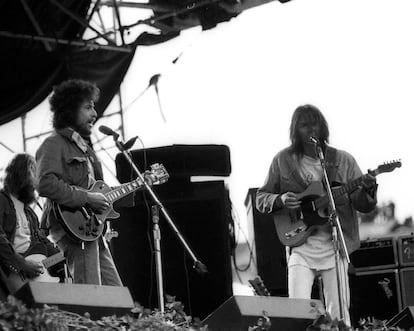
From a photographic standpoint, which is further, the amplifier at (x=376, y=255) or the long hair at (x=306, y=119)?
the amplifier at (x=376, y=255)

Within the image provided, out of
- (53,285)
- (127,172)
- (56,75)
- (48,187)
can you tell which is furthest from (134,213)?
(53,285)

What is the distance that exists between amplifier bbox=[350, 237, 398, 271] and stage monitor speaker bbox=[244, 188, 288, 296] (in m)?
0.56

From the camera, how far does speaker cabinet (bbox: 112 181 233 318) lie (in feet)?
24.7

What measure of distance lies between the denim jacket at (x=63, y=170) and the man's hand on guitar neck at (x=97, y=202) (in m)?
0.05

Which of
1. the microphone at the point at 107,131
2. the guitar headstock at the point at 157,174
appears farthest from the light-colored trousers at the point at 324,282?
the microphone at the point at 107,131

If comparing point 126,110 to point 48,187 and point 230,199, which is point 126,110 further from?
point 48,187

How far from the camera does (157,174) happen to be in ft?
22.8

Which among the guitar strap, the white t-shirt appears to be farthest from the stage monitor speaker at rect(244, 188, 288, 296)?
the white t-shirt

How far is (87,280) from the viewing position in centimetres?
599

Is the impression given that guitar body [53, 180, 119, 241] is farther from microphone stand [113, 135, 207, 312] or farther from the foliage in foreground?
the foliage in foreground

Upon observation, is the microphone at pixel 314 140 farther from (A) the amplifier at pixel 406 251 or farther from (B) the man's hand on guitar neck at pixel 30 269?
(B) the man's hand on guitar neck at pixel 30 269

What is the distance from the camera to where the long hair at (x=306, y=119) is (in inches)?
276

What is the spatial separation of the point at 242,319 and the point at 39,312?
3.58 ft

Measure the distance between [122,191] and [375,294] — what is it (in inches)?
89.7
